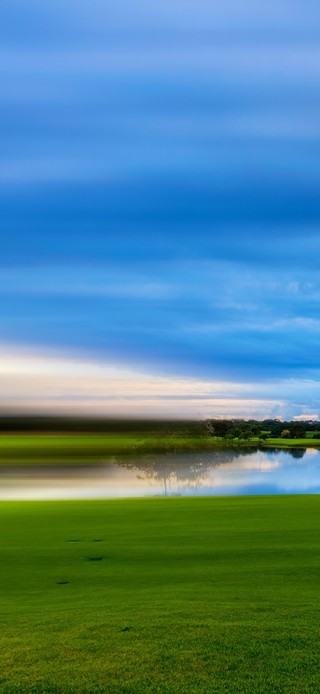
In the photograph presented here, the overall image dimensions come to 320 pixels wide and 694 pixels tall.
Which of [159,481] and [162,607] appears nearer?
[162,607]

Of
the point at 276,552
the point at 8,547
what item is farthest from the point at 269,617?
the point at 8,547

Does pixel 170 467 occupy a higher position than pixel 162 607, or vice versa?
pixel 162 607

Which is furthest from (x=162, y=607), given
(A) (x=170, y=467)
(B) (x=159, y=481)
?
(A) (x=170, y=467)

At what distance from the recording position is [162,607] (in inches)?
226

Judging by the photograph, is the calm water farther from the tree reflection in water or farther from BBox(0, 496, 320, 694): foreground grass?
BBox(0, 496, 320, 694): foreground grass

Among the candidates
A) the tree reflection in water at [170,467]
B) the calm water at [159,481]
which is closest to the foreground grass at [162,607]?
the calm water at [159,481]

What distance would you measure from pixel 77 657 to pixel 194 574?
8.77 feet

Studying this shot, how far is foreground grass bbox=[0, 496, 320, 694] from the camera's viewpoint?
430 centimetres

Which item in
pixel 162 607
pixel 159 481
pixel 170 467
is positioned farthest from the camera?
pixel 170 467

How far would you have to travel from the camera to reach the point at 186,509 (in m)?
12.7

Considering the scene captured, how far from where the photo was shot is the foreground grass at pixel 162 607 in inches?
169

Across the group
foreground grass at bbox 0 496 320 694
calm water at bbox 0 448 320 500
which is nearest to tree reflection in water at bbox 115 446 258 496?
calm water at bbox 0 448 320 500

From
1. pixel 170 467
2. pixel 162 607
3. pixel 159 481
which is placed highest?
pixel 162 607

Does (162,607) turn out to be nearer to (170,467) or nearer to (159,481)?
(159,481)
